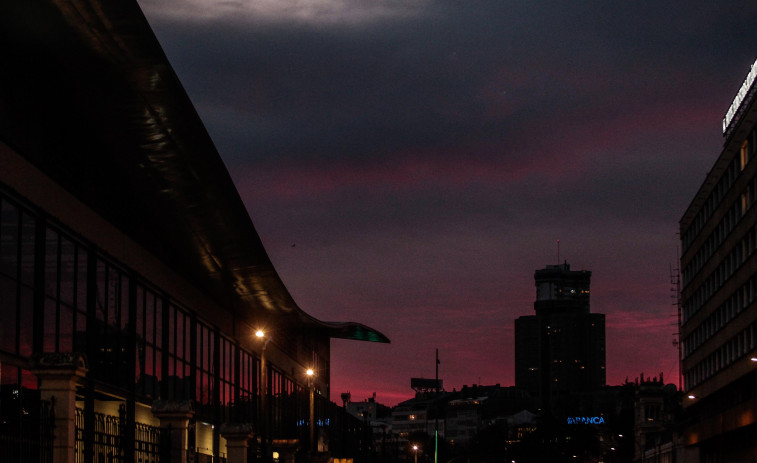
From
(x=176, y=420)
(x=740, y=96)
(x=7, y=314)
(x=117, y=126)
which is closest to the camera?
(x=176, y=420)

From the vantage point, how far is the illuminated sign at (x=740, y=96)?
8175 centimetres

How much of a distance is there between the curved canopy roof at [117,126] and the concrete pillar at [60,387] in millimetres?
13315

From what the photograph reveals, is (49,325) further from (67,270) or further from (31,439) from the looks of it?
(31,439)

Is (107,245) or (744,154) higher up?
(744,154)

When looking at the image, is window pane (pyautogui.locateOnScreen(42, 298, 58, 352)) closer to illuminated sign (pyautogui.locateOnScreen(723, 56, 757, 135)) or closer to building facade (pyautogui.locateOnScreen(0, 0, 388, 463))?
building facade (pyautogui.locateOnScreen(0, 0, 388, 463))

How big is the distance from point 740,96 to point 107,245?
2157 inches

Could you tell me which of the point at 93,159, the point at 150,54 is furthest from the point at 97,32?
the point at 93,159

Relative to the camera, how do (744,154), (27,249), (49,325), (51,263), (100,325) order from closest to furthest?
1. (27,249)
2. (49,325)
3. (51,263)
4. (100,325)
5. (744,154)

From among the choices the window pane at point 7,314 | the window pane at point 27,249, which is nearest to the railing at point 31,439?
the window pane at point 7,314

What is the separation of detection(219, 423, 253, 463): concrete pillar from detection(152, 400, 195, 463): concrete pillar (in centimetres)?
953

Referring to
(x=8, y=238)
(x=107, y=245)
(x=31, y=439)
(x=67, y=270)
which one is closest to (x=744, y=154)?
(x=107, y=245)

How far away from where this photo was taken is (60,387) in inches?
865

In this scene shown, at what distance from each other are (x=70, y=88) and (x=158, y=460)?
42.2 ft

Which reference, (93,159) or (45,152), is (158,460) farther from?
(93,159)
